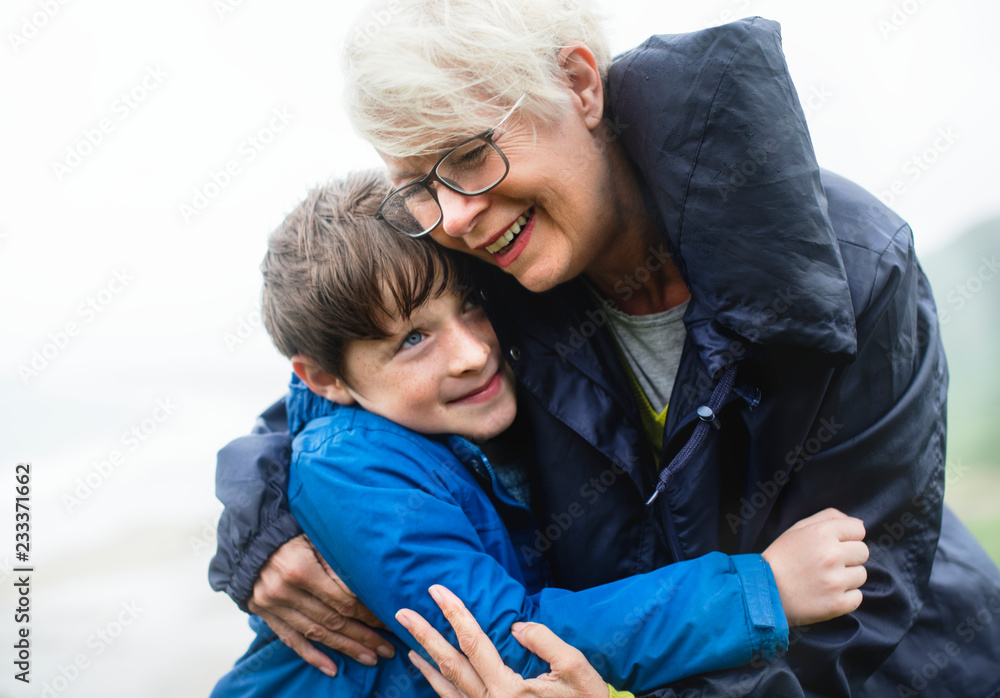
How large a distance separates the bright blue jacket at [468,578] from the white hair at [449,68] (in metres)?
0.63

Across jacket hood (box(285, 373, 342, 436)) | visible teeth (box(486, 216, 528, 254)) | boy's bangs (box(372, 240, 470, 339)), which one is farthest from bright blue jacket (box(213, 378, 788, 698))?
visible teeth (box(486, 216, 528, 254))

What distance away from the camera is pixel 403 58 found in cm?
135

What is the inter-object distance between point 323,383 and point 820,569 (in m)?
1.12

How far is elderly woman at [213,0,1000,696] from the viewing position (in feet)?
4.15

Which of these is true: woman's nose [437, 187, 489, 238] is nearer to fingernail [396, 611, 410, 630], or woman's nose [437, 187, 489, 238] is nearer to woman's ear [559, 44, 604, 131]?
woman's ear [559, 44, 604, 131]

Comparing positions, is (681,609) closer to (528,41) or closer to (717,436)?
(717,436)

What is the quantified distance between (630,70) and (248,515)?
1.23m

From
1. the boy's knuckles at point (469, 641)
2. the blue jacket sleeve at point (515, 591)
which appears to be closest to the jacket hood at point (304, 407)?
the blue jacket sleeve at point (515, 591)

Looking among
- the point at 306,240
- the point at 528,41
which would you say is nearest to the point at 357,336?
the point at 306,240

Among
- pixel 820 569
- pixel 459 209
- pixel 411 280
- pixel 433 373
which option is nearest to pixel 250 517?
pixel 433 373

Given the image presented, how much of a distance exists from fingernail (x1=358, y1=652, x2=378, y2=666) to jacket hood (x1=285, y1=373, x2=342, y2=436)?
55 cm

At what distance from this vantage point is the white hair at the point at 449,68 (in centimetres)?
134

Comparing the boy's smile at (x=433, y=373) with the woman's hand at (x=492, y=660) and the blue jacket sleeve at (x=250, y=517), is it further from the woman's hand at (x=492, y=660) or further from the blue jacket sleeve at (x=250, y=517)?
the woman's hand at (x=492, y=660)

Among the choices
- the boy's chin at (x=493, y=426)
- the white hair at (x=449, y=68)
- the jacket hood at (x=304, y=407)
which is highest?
the white hair at (x=449, y=68)
